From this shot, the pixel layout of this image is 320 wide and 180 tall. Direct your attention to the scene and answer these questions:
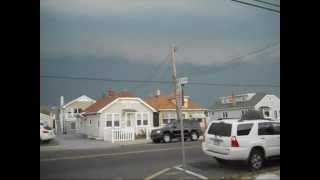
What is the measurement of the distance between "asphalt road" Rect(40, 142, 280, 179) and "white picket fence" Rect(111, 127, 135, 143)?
77 mm

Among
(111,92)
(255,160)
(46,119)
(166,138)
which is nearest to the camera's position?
(46,119)

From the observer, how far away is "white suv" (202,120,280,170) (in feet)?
8.95

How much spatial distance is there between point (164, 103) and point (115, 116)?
370mm

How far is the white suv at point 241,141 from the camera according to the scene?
273 cm

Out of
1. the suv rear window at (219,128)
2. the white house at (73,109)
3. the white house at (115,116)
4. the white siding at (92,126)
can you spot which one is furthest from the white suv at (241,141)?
the white house at (73,109)

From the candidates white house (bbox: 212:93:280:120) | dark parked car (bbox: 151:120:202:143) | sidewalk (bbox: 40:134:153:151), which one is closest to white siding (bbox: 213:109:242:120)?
white house (bbox: 212:93:280:120)

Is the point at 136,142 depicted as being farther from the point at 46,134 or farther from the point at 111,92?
the point at 46,134

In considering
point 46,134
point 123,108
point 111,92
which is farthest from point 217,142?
point 46,134

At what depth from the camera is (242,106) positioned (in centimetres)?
272

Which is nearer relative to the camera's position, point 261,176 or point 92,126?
point 92,126

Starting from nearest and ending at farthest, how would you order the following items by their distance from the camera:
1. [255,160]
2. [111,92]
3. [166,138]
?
[111,92] → [166,138] → [255,160]
